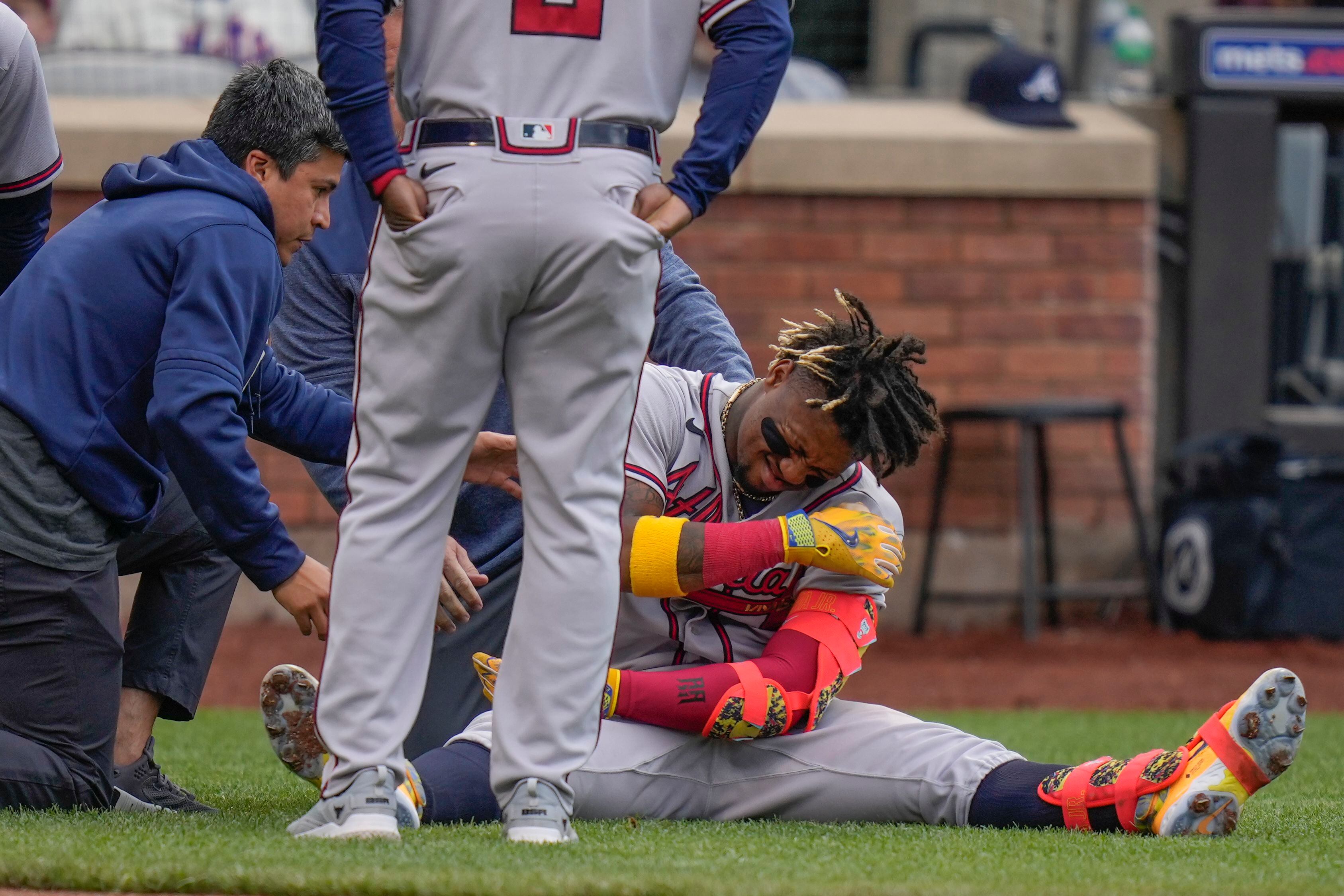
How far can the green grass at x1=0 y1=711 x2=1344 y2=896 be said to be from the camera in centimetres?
208

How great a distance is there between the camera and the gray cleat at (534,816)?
238 cm

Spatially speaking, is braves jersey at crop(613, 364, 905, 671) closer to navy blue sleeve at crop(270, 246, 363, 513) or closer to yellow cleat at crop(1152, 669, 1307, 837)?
yellow cleat at crop(1152, 669, 1307, 837)

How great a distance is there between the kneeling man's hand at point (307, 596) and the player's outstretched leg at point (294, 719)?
0.34 m

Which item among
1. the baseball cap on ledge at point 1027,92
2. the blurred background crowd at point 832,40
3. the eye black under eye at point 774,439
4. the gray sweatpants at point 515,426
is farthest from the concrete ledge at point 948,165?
the gray sweatpants at point 515,426

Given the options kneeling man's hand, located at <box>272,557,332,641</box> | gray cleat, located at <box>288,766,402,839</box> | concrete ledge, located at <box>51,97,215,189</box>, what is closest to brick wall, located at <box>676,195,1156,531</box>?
concrete ledge, located at <box>51,97,215,189</box>

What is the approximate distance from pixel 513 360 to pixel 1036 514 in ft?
17.8

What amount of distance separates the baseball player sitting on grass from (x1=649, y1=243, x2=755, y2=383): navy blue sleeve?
1.32 ft

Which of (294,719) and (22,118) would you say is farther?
(22,118)

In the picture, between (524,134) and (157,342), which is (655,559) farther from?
(157,342)

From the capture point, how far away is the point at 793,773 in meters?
2.95

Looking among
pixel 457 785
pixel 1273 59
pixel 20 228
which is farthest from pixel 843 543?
pixel 1273 59

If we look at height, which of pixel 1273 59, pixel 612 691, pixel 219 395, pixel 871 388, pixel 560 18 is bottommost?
pixel 612 691

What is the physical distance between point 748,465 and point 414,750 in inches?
38.0

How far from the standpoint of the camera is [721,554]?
2803 mm
